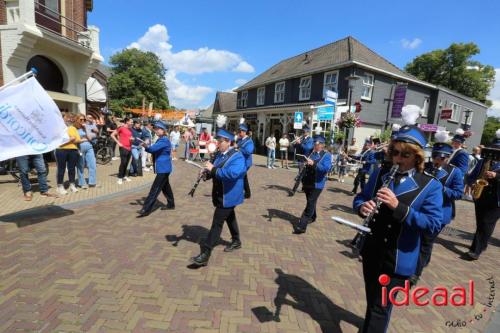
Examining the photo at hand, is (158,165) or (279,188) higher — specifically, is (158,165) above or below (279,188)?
above

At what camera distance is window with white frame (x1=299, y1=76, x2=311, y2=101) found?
72.5 ft

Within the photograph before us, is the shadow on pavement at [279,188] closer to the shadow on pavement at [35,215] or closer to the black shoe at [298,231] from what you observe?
the black shoe at [298,231]

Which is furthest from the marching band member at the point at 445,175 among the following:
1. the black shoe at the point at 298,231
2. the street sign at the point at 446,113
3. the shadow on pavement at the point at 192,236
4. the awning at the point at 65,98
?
the street sign at the point at 446,113

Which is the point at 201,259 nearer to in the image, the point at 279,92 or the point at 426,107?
the point at 279,92

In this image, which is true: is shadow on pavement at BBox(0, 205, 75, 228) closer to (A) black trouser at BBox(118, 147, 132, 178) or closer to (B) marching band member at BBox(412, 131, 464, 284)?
(A) black trouser at BBox(118, 147, 132, 178)

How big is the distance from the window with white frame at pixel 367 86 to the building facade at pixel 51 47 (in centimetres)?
1570

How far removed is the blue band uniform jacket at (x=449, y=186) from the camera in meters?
4.18

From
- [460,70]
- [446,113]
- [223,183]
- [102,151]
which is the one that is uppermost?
[460,70]

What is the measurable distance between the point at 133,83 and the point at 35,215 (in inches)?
1921

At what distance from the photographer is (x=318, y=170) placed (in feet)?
17.9

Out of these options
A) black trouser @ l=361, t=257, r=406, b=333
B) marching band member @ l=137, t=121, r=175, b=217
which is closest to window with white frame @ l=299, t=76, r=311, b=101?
marching band member @ l=137, t=121, r=175, b=217

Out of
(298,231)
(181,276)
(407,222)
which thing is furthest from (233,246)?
(407,222)

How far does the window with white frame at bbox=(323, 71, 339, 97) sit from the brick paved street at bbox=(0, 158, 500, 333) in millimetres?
15171

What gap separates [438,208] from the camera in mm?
2133
